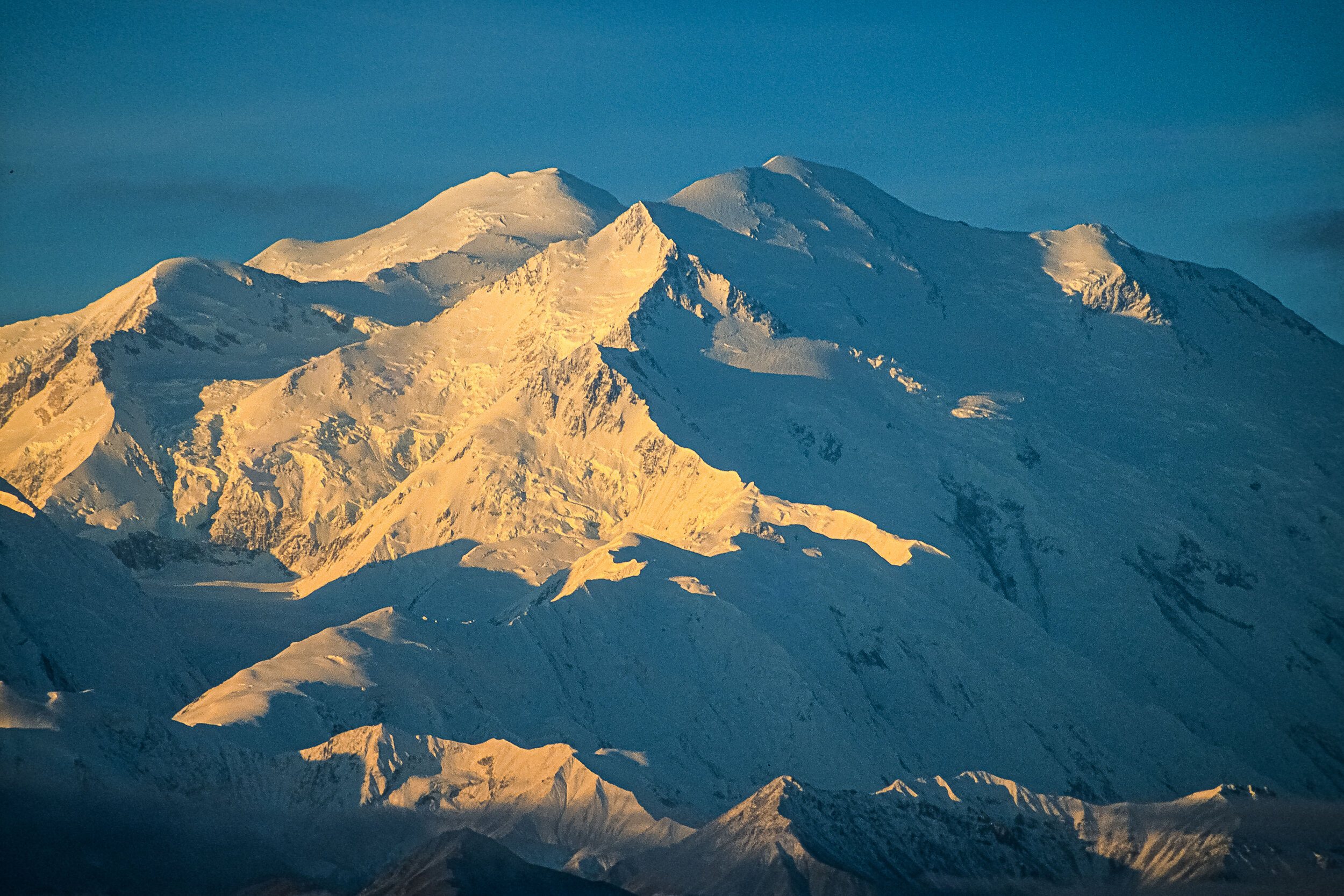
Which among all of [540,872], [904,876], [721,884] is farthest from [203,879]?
[904,876]

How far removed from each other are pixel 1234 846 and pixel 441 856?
7437cm

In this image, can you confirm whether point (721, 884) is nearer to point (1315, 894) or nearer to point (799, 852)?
point (799, 852)

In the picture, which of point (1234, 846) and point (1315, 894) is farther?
point (1234, 846)

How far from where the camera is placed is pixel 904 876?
652 ft

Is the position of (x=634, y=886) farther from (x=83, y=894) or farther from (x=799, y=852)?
(x=83, y=894)

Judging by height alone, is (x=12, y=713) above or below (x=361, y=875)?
above

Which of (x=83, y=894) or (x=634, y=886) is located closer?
(x=83, y=894)

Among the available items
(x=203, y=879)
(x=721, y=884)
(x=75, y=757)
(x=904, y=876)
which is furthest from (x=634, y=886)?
(x=75, y=757)

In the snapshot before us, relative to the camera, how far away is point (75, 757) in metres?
192

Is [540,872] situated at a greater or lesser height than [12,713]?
lesser

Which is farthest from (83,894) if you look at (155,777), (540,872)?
(540,872)

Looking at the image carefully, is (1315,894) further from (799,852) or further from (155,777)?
(155,777)

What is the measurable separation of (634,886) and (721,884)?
8.43 metres

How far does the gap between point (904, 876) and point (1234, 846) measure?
31.2 m
